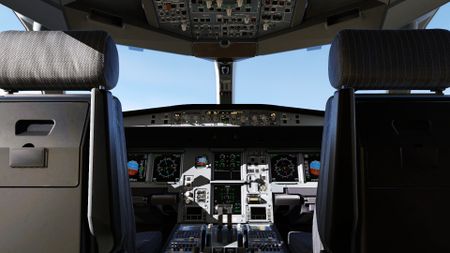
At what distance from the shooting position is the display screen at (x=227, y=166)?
3123 mm

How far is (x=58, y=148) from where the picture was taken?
3.94 feet

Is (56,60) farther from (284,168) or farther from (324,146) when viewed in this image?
(284,168)

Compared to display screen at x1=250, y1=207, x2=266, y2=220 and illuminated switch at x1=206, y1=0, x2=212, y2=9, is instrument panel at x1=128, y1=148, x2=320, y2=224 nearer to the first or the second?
display screen at x1=250, y1=207, x2=266, y2=220

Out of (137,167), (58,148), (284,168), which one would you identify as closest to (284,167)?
(284,168)

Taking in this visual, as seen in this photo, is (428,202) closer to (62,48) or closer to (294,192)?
(62,48)

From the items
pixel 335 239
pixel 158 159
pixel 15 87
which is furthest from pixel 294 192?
pixel 15 87

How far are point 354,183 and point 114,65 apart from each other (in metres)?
0.89

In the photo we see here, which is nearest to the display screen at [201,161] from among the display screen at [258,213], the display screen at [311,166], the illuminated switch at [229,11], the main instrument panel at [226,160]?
the main instrument panel at [226,160]

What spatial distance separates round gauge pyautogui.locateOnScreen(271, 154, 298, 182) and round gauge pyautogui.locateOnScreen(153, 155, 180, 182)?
0.81 m

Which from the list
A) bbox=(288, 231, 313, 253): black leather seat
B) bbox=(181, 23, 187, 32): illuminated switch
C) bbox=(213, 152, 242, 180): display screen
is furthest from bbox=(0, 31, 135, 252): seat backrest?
bbox=(181, 23, 187, 32): illuminated switch

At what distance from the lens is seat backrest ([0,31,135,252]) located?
119cm

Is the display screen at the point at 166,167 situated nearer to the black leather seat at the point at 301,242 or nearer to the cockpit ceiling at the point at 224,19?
the cockpit ceiling at the point at 224,19

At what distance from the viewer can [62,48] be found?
1.22 m

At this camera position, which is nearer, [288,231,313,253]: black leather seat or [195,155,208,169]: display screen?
[288,231,313,253]: black leather seat
